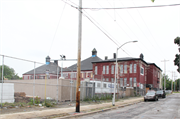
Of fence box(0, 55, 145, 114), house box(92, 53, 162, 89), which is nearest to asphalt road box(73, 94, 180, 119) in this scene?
fence box(0, 55, 145, 114)

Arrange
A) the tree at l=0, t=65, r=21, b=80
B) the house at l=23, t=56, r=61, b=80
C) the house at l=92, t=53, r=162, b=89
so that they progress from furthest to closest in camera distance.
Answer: the house at l=92, t=53, r=162, b=89 < the house at l=23, t=56, r=61, b=80 < the tree at l=0, t=65, r=21, b=80

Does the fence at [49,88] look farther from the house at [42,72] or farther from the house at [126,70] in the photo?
the house at [126,70]

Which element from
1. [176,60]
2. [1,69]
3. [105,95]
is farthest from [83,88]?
[176,60]

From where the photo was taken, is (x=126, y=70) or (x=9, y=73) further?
(x=126, y=70)

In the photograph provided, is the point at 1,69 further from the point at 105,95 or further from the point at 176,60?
the point at 176,60

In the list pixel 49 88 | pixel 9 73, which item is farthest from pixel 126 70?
pixel 9 73

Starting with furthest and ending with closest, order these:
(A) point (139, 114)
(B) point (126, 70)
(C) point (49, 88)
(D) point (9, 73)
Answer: (B) point (126, 70)
(C) point (49, 88)
(A) point (139, 114)
(D) point (9, 73)

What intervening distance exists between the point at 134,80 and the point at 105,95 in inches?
1046

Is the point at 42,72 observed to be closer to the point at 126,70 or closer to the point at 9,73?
the point at 9,73

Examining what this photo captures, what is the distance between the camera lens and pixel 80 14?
1552 centimetres

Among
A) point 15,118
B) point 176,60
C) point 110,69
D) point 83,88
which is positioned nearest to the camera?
point 15,118

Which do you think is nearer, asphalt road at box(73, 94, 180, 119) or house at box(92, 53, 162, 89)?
asphalt road at box(73, 94, 180, 119)

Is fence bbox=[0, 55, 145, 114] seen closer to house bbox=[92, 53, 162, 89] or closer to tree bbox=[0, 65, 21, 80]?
tree bbox=[0, 65, 21, 80]

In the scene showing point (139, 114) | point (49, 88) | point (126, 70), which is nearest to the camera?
point (139, 114)
